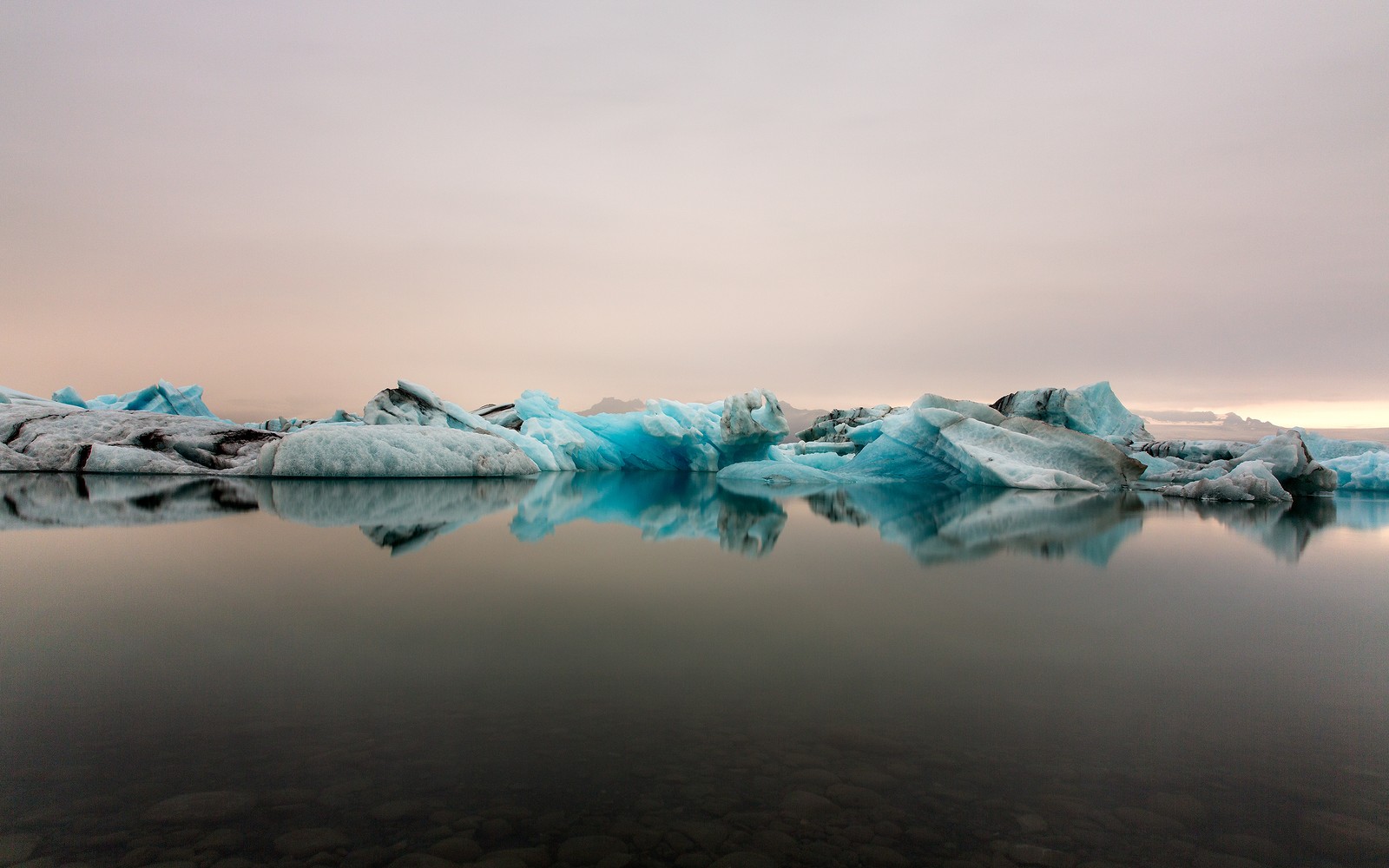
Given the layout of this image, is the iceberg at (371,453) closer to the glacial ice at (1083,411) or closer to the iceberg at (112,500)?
the iceberg at (112,500)

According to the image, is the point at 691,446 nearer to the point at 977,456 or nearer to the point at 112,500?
the point at 977,456

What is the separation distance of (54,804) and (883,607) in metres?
2.52

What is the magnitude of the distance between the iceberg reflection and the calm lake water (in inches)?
44.2

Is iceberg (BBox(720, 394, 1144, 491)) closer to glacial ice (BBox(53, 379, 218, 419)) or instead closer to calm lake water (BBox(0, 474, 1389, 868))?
calm lake water (BBox(0, 474, 1389, 868))

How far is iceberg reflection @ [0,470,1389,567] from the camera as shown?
16.5 ft

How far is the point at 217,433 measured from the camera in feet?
40.4

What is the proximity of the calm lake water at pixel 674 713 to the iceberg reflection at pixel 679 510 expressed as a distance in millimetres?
1123

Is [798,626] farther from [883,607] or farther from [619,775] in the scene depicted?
[619,775]

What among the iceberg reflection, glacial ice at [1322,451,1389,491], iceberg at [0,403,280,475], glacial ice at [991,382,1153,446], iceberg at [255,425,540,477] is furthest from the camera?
glacial ice at [991,382,1153,446]

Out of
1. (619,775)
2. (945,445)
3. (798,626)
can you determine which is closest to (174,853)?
(619,775)

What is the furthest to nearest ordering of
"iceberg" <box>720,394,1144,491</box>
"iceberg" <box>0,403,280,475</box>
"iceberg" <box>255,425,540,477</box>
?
"iceberg" <box>720,394,1144,491</box>
"iceberg" <box>255,425,540,477</box>
"iceberg" <box>0,403,280,475</box>

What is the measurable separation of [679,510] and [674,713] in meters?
5.63

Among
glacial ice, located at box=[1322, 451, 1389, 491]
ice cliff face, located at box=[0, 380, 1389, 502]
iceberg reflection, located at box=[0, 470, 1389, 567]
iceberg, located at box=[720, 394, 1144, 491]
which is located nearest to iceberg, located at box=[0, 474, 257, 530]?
iceberg reflection, located at box=[0, 470, 1389, 567]

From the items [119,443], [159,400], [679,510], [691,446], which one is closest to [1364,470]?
[691,446]
